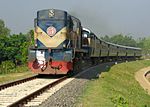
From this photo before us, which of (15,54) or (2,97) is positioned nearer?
(2,97)

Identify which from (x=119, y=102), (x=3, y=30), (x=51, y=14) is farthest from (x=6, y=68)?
(x=3, y=30)

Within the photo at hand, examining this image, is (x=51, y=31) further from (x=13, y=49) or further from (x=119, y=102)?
(x=13, y=49)

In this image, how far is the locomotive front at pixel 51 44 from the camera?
21.1 metres

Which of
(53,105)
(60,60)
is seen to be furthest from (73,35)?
(53,105)

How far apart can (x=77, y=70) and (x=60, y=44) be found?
4164mm

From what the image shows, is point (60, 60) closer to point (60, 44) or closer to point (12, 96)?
point (60, 44)

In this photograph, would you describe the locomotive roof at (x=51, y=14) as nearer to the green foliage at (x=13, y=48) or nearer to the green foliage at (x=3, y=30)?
the green foliage at (x=13, y=48)

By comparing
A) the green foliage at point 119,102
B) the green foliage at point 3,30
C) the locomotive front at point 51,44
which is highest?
the green foliage at point 3,30

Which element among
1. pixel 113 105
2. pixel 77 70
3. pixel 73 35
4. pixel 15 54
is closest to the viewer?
pixel 113 105

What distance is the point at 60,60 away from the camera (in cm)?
2105

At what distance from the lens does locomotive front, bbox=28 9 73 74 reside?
21062mm

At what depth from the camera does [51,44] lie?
71.9 ft

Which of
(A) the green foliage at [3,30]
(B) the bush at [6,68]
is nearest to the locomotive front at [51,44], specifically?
(B) the bush at [6,68]

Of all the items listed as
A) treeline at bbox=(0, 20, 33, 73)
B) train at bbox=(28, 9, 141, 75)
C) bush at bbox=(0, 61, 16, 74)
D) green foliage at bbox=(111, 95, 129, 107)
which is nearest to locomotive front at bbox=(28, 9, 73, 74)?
train at bbox=(28, 9, 141, 75)
